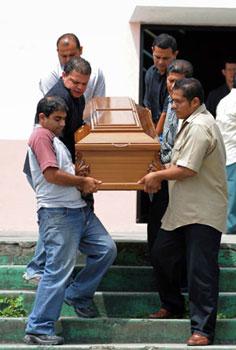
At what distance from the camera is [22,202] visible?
10.1 meters

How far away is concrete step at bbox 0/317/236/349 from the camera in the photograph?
735 centimetres

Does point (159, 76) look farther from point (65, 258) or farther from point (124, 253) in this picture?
point (65, 258)

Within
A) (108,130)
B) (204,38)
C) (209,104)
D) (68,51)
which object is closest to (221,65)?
(204,38)

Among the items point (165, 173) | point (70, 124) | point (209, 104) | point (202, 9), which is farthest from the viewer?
point (209, 104)

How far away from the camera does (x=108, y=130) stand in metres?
7.02

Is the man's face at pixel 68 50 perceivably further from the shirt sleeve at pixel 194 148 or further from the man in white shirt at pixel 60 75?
the shirt sleeve at pixel 194 148

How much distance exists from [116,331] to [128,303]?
45 cm

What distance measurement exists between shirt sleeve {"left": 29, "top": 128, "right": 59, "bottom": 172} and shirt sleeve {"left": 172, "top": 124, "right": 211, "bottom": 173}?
88cm

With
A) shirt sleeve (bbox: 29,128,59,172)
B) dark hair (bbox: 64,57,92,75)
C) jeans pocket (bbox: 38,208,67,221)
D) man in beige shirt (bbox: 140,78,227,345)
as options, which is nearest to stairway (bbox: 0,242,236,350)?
man in beige shirt (bbox: 140,78,227,345)

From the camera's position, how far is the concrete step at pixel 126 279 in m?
7.99

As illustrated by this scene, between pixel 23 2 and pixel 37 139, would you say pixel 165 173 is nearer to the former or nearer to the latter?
pixel 37 139

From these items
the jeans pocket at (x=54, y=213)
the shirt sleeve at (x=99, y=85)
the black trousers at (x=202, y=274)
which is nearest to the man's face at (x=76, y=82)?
the shirt sleeve at (x=99, y=85)

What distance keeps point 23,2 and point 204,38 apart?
3278mm

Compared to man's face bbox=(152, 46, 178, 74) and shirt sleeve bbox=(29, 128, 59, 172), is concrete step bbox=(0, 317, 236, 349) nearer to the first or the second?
shirt sleeve bbox=(29, 128, 59, 172)
